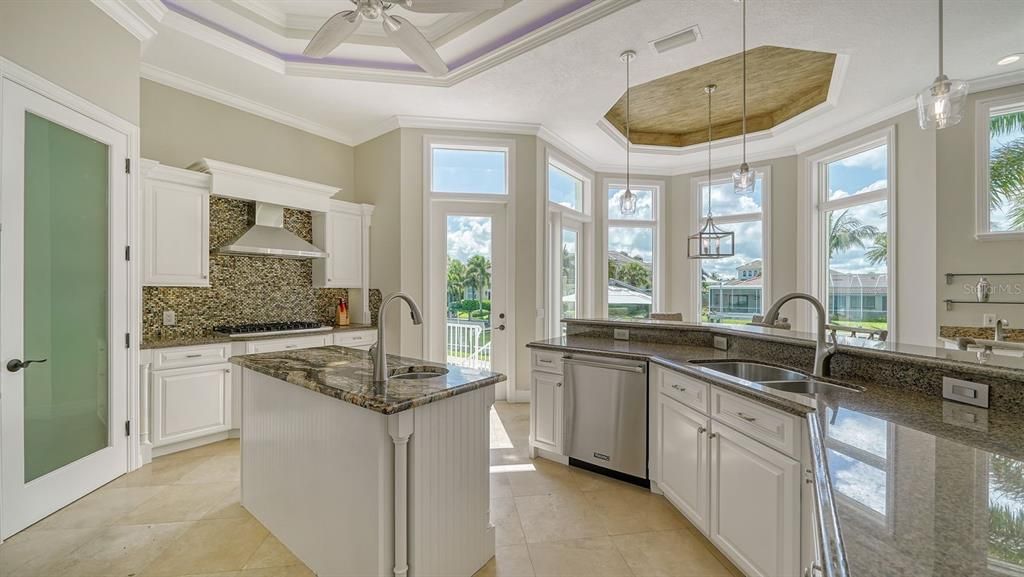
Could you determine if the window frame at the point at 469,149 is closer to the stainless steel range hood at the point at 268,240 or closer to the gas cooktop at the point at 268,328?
the stainless steel range hood at the point at 268,240

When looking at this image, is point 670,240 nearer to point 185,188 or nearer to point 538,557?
point 538,557

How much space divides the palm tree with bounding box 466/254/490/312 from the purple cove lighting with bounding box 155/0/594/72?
191cm

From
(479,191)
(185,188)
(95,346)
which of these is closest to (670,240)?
(479,191)

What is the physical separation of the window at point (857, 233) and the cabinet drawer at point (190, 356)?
20.8ft

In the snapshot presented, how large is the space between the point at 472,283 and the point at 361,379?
2765 mm

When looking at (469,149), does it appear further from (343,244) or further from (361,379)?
(361,379)

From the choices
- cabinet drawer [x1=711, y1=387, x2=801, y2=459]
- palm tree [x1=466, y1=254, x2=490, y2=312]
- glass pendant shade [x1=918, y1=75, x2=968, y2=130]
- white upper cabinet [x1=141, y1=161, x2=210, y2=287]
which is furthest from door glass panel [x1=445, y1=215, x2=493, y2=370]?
glass pendant shade [x1=918, y1=75, x2=968, y2=130]

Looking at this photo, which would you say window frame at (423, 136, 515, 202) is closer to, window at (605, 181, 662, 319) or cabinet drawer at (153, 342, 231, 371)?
window at (605, 181, 662, 319)

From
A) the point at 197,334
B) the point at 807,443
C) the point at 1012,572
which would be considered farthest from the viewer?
the point at 197,334

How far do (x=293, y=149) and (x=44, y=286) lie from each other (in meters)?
2.63

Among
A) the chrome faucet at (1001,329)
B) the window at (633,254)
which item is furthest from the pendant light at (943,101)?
the window at (633,254)

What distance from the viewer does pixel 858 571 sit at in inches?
20.1

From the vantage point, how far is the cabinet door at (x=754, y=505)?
154cm

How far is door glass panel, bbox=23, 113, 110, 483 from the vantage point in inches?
87.5
